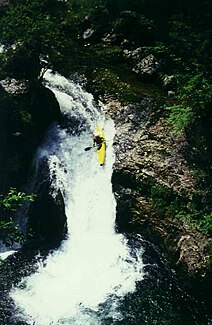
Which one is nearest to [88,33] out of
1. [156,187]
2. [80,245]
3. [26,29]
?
[26,29]

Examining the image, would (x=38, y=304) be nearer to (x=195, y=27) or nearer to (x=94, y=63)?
(x=94, y=63)

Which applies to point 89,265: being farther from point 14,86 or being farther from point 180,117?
point 14,86

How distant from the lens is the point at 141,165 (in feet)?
39.4

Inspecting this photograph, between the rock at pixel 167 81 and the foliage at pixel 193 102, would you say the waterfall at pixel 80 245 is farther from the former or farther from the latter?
the rock at pixel 167 81

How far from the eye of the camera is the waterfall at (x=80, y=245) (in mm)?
9927

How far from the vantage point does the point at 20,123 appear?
1270cm

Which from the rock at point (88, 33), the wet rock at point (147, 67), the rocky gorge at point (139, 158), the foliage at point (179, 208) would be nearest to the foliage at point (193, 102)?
the rocky gorge at point (139, 158)

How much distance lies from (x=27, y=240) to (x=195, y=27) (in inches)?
365

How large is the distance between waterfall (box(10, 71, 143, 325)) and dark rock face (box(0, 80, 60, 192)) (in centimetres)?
45

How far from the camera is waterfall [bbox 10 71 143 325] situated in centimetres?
993

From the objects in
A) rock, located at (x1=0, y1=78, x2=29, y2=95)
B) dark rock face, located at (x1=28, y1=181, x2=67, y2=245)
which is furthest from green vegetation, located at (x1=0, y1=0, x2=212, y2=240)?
dark rock face, located at (x1=28, y1=181, x2=67, y2=245)

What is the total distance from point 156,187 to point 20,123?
4.46 m

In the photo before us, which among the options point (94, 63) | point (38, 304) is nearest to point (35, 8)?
point (94, 63)

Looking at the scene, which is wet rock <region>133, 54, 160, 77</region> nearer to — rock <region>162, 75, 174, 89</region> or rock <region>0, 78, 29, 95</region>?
rock <region>162, 75, 174, 89</region>
